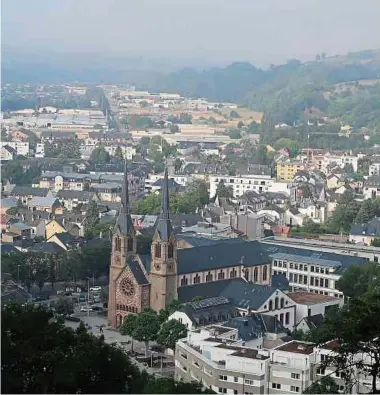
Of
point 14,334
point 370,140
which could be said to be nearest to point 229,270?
point 14,334

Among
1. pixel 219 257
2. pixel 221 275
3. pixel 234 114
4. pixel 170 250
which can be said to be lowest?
pixel 221 275

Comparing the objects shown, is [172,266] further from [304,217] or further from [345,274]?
[304,217]

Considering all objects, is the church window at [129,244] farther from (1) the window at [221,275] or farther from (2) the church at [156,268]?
(1) the window at [221,275]

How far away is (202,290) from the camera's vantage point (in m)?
6.64

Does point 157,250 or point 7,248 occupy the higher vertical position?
A: point 157,250

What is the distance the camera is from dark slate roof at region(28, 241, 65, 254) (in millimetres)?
8344

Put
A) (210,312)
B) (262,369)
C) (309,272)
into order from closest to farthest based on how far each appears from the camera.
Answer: (262,369) → (210,312) → (309,272)

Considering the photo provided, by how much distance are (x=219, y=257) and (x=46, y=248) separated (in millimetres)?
2028

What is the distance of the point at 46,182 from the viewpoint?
1354cm

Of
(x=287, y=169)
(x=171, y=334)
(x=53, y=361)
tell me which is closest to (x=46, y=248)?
(x=171, y=334)

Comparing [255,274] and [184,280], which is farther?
[255,274]

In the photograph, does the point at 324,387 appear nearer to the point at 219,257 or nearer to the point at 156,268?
the point at 156,268

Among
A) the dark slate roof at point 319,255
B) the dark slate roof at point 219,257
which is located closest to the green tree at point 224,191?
the dark slate roof at point 319,255

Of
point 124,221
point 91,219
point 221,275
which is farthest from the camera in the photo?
point 91,219
